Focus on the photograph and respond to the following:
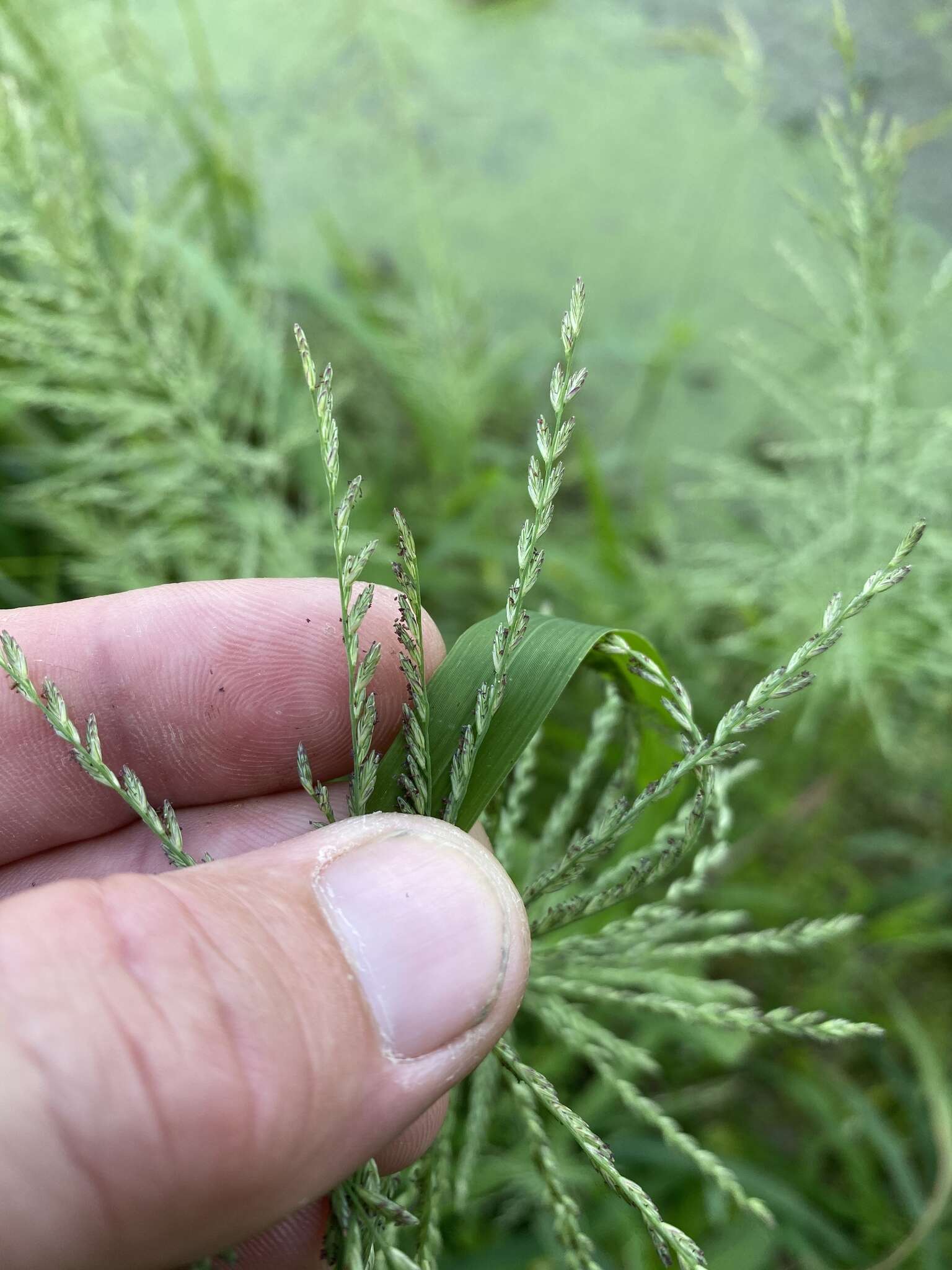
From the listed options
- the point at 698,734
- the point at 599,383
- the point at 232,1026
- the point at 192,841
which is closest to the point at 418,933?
the point at 232,1026

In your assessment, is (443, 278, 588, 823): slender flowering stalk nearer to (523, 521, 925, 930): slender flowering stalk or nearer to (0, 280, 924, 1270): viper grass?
(0, 280, 924, 1270): viper grass

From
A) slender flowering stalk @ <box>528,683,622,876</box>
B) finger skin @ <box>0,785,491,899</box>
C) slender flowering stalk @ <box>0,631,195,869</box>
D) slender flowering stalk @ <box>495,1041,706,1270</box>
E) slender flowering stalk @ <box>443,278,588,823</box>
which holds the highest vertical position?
slender flowering stalk @ <box>443,278,588,823</box>

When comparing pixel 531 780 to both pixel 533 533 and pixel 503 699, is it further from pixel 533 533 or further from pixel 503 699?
pixel 533 533

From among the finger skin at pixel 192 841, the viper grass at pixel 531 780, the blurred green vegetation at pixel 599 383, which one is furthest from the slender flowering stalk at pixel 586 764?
the blurred green vegetation at pixel 599 383

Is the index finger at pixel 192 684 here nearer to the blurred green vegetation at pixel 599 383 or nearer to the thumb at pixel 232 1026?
the thumb at pixel 232 1026

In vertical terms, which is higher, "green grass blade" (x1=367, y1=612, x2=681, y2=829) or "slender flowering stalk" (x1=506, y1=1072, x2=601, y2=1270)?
"green grass blade" (x1=367, y1=612, x2=681, y2=829)

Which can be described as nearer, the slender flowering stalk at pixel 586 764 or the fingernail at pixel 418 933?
the fingernail at pixel 418 933

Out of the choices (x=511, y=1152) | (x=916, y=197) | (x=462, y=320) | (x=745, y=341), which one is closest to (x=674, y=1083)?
(x=511, y=1152)

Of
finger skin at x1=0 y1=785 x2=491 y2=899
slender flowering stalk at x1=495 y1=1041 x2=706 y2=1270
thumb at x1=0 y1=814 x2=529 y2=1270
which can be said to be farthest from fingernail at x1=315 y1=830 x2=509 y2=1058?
finger skin at x1=0 y1=785 x2=491 y2=899

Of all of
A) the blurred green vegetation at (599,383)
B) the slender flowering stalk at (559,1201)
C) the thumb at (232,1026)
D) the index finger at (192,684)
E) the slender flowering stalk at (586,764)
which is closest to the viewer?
the thumb at (232,1026)
